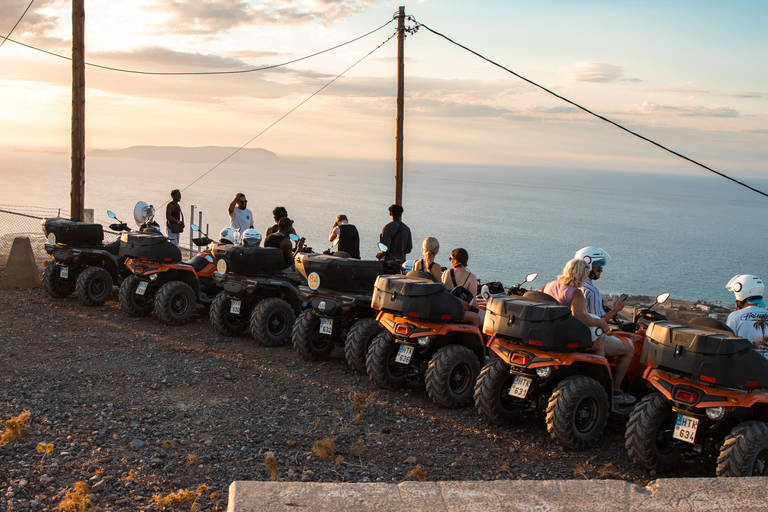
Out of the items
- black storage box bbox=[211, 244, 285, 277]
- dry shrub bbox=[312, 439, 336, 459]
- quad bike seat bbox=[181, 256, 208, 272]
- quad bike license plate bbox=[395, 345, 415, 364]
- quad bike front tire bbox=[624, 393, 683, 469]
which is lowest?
dry shrub bbox=[312, 439, 336, 459]

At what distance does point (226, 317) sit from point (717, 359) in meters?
7.58

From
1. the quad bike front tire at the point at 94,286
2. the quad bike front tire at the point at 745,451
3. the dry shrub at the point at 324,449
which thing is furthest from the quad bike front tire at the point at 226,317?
the quad bike front tire at the point at 745,451

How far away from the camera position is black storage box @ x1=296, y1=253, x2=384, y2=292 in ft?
30.8

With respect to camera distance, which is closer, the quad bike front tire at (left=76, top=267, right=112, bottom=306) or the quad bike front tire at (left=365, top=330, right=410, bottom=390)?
the quad bike front tire at (left=365, top=330, right=410, bottom=390)

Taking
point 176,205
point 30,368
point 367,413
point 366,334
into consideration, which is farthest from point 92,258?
point 367,413

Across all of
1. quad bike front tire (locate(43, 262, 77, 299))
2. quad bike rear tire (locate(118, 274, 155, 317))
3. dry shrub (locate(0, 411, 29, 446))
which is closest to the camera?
dry shrub (locate(0, 411, 29, 446))

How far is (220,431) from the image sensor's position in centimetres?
689

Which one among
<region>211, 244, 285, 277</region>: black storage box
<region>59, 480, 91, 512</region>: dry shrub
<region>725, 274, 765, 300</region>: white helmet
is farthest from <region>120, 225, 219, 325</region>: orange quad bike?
<region>725, 274, 765, 300</region>: white helmet

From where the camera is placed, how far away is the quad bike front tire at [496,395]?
7.11 meters

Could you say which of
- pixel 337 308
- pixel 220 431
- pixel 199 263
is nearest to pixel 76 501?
pixel 220 431

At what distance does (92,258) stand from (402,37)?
8.61 metres

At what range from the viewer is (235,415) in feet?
24.3

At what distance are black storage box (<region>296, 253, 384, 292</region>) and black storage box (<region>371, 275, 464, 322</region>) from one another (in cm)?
134

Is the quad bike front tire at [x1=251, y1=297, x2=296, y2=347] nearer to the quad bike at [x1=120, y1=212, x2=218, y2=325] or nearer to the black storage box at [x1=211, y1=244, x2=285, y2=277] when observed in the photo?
the black storage box at [x1=211, y1=244, x2=285, y2=277]
